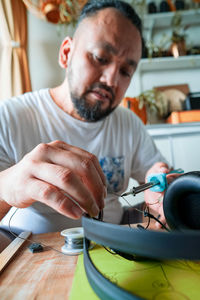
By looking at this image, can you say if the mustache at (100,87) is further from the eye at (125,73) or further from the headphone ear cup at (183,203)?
the headphone ear cup at (183,203)

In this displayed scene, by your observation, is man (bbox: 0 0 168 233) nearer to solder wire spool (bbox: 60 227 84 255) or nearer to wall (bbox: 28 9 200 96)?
solder wire spool (bbox: 60 227 84 255)

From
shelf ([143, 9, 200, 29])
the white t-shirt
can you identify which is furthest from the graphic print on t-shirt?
shelf ([143, 9, 200, 29])

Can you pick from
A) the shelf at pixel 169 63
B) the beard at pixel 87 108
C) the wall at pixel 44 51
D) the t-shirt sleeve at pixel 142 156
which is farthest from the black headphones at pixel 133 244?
the wall at pixel 44 51

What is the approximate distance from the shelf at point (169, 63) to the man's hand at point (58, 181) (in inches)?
68.4

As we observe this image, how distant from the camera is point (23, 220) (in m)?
0.68

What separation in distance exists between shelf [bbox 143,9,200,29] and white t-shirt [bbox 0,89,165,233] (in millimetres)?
1321

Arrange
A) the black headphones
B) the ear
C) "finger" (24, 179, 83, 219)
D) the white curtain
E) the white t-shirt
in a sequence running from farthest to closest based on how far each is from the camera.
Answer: the white curtain, the ear, the white t-shirt, "finger" (24, 179, 83, 219), the black headphones

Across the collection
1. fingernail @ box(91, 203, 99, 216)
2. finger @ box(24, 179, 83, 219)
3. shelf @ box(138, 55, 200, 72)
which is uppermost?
shelf @ box(138, 55, 200, 72)

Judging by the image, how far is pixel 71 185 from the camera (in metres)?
0.33

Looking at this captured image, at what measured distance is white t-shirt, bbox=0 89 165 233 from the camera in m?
0.69

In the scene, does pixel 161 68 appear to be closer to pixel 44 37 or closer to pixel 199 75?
pixel 199 75

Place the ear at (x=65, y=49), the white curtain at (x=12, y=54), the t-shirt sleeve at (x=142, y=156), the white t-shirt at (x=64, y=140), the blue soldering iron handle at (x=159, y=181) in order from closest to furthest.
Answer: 1. the blue soldering iron handle at (x=159, y=181)
2. the white t-shirt at (x=64, y=140)
3. the ear at (x=65, y=49)
4. the t-shirt sleeve at (x=142, y=156)
5. the white curtain at (x=12, y=54)

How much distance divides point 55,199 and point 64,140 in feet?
1.70

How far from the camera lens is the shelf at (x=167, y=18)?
1944mm
